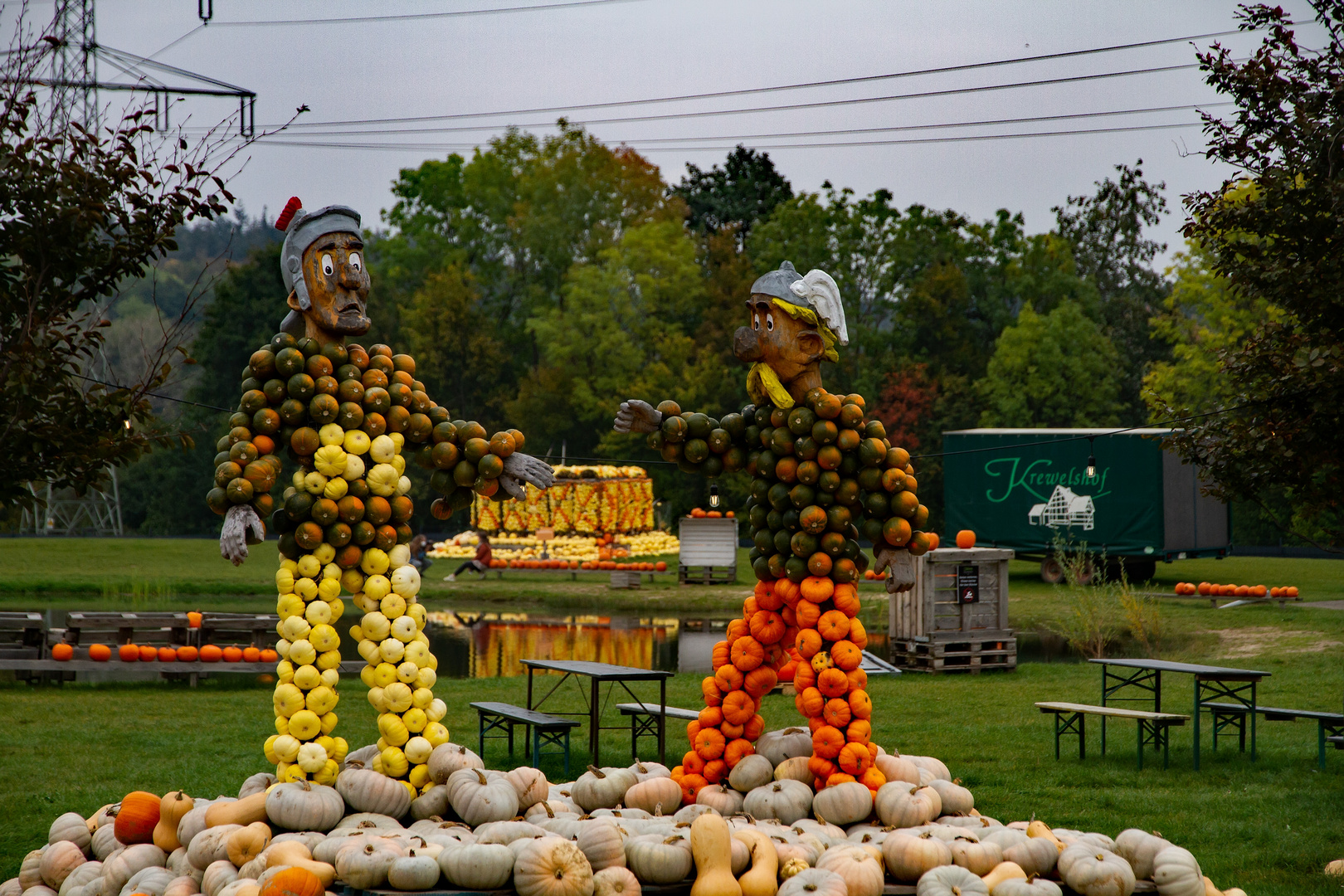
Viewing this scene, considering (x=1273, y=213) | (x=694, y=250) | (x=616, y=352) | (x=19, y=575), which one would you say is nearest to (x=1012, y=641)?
(x=1273, y=213)

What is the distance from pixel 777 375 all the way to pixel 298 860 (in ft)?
14.4

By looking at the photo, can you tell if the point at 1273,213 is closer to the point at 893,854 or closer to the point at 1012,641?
the point at 893,854

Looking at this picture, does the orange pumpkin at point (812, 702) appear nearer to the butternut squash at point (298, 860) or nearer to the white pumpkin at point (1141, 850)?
the white pumpkin at point (1141, 850)

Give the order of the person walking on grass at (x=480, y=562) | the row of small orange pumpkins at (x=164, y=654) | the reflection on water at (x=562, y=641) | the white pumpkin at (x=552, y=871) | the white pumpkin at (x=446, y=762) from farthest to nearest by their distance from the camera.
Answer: the person walking on grass at (x=480, y=562)
the reflection on water at (x=562, y=641)
the row of small orange pumpkins at (x=164, y=654)
the white pumpkin at (x=446, y=762)
the white pumpkin at (x=552, y=871)

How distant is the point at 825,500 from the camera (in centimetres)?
849

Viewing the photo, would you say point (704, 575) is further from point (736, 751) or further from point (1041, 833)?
point (1041, 833)

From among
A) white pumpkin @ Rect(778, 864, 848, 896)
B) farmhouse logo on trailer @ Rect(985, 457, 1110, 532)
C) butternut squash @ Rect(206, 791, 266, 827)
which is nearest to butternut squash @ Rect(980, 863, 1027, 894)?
white pumpkin @ Rect(778, 864, 848, 896)

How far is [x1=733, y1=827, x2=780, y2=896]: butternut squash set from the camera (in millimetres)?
6367

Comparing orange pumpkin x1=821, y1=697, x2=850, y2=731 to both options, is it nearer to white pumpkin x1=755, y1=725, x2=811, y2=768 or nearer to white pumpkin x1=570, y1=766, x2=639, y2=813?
white pumpkin x1=755, y1=725, x2=811, y2=768

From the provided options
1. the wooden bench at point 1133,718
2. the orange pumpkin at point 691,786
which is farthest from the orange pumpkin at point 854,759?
the wooden bench at point 1133,718

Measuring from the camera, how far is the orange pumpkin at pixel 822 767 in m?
7.95

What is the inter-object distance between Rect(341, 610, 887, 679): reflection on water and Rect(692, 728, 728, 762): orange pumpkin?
10.1 meters

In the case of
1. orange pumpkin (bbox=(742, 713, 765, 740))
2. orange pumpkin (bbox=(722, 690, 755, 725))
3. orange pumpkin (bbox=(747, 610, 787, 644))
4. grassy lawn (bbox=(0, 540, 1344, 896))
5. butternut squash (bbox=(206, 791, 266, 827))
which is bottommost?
grassy lawn (bbox=(0, 540, 1344, 896))

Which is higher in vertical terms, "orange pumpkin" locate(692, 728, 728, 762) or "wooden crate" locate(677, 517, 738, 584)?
"wooden crate" locate(677, 517, 738, 584)
